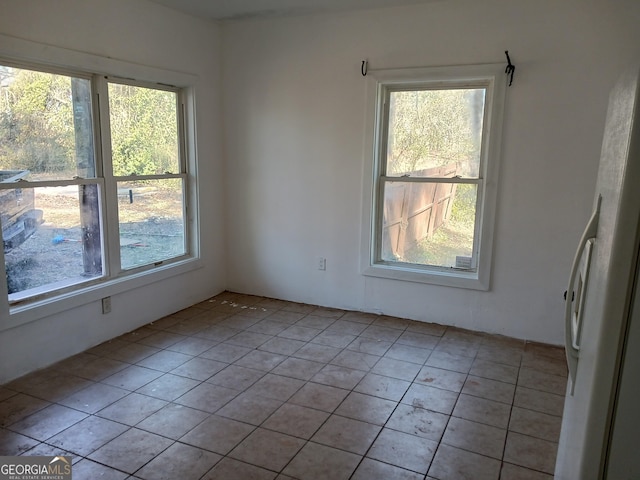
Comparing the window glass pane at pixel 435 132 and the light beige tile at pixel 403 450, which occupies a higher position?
the window glass pane at pixel 435 132

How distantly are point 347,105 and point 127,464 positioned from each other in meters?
2.94

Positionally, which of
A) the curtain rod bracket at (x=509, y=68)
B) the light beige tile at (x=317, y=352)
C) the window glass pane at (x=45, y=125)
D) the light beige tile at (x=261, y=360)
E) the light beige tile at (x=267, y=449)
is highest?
the curtain rod bracket at (x=509, y=68)

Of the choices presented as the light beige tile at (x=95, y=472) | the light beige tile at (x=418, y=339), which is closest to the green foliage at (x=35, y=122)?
the light beige tile at (x=95, y=472)

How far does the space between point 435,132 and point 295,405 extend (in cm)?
231

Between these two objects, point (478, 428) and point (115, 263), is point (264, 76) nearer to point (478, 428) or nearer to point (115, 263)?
point (115, 263)

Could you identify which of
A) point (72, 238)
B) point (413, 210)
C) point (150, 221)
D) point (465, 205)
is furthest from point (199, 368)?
point (465, 205)

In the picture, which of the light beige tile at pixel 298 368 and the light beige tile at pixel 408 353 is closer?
the light beige tile at pixel 298 368

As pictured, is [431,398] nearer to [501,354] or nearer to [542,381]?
[542,381]

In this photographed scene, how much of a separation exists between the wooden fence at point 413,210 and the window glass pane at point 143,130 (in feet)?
6.15

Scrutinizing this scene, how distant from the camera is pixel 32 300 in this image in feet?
9.36

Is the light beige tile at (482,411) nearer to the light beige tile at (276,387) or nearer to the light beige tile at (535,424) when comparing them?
the light beige tile at (535,424)

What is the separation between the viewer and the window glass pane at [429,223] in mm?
3607

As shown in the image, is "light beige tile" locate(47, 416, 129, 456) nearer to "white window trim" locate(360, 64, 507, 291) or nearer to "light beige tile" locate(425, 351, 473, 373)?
"light beige tile" locate(425, 351, 473, 373)

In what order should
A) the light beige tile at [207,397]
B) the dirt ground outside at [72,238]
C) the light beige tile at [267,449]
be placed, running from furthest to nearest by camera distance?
the dirt ground outside at [72,238]
the light beige tile at [207,397]
the light beige tile at [267,449]
